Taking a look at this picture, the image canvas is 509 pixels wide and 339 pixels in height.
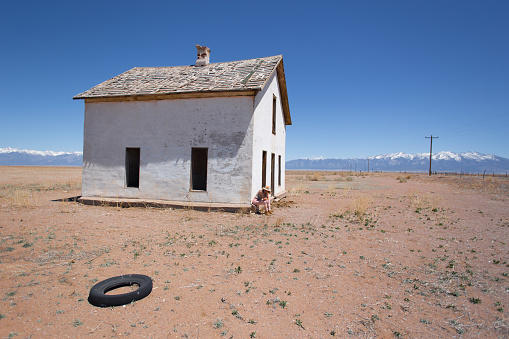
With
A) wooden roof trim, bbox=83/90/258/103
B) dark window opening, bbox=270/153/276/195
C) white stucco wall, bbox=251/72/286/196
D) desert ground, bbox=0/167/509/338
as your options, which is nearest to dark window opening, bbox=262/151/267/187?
white stucco wall, bbox=251/72/286/196

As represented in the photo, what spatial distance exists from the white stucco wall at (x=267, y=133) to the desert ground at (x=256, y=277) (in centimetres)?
287

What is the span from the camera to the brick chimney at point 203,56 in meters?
15.2

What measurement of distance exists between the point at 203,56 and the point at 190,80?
3.15m

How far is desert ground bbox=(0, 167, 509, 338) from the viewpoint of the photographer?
3.67m

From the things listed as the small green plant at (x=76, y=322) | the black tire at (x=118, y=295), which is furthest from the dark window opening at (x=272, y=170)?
the small green plant at (x=76, y=322)

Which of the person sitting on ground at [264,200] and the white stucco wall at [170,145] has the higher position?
the white stucco wall at [170,145]

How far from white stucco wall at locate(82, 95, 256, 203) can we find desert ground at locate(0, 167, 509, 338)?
7.36ft

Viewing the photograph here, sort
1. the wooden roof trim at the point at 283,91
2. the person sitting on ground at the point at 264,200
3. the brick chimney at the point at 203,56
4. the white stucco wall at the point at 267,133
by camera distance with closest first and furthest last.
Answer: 1. the person sitting on ground at the point at 264,200
2. the white stucco wall at the point at 267,133
3. the wooden roof trim at the point at 283,91
4. the brick chimney at the point at 203,56

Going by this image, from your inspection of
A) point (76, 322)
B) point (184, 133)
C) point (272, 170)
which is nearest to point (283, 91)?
point (272, 170)

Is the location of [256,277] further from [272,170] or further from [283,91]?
[283,91]

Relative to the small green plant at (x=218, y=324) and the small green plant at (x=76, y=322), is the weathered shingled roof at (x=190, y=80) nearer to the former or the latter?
the small green plant at (x=218, y=324)

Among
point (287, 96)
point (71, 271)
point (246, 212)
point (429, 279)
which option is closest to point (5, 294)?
point (71, 271)

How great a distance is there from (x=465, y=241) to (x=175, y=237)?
24.8ft

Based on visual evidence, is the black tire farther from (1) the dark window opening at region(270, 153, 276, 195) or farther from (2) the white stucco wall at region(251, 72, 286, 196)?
(1) the dark window opening at region(270, 153, 276, 195)
